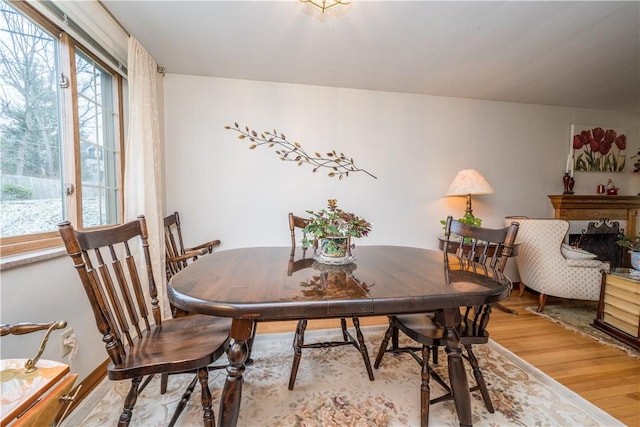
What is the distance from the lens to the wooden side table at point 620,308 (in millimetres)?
A: 2029

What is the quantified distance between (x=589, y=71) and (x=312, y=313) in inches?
130

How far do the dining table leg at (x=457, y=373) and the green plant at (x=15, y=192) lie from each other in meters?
2.02

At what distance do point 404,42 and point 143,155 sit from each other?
2124mm

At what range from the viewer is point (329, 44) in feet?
6.66

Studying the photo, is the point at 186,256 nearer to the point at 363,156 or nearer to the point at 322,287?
the point at 322,287

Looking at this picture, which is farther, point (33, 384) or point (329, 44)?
point (329, 44)

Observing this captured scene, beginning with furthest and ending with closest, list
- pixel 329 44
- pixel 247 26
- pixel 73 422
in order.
A: pixel 329 44 < pixel 247 26 < pixel 73 422

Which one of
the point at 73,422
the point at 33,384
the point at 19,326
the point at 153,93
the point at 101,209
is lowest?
the point at 73,422

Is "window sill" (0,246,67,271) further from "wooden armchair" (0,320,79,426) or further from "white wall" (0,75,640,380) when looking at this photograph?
"white wall" (0,75,640,380)

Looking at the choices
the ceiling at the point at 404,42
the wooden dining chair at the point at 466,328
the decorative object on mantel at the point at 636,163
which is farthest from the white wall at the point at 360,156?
the wooden dining chair at the point at 466,328

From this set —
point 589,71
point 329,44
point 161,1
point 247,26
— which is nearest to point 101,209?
point 161,1

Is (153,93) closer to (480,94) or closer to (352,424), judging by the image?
(352,424)

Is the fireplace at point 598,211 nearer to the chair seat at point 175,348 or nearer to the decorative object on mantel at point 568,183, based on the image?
the decorative object on mantel at point 568,183

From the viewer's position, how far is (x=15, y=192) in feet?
4.08
